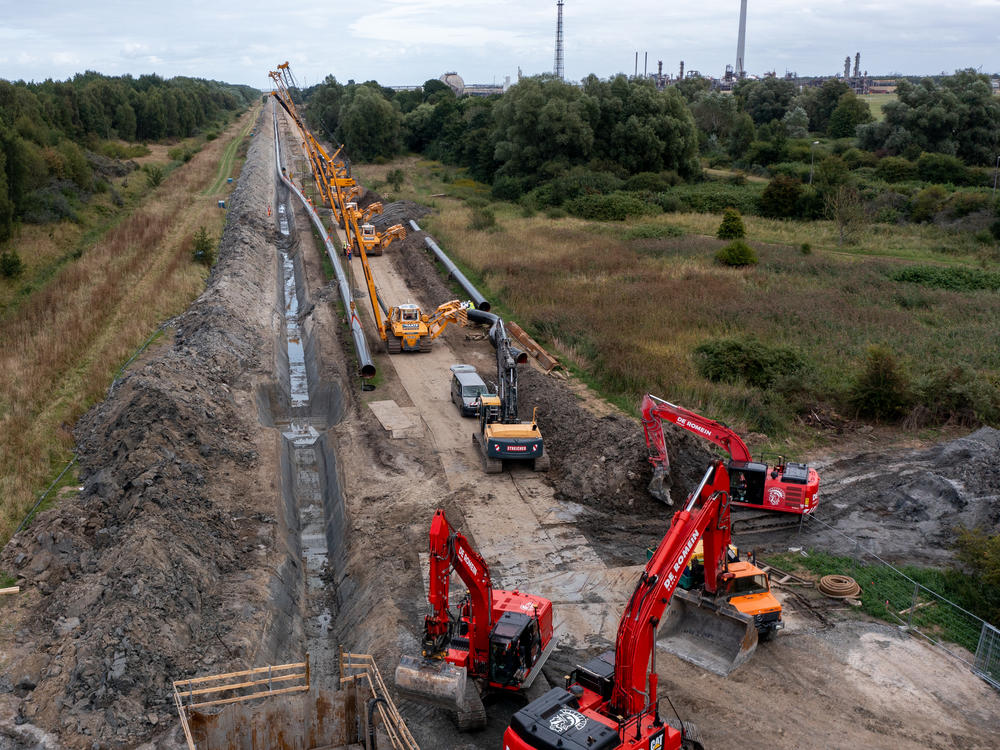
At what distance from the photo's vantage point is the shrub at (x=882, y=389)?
2834 cm

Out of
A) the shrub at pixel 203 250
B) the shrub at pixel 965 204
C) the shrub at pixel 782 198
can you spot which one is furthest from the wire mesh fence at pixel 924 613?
the shrub at pixel 782 198

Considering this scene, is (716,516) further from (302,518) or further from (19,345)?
(19,345)

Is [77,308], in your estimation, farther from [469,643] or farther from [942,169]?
[942,169]

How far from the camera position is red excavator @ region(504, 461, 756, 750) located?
1123 cm

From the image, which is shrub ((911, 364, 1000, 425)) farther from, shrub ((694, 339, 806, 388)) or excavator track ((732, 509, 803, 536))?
excavator track ((732, 509, 803, 536))

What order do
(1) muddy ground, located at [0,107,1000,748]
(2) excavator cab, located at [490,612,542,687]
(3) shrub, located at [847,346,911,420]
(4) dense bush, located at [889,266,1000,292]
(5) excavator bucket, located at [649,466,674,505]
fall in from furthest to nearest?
(4) dense bush, located at [889,266,1000,292], (3) shrub, located at [847,346,911,420], (5) excavator bucket, located at [649,466,674,505], (1) muddy ground, located at [0,107,1000,748], (2) excavator cab, located at [490,612,542,687]

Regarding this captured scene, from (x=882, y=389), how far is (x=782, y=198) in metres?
42.1

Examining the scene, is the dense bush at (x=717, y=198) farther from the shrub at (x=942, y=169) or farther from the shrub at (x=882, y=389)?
the shrub at (x=882, y=389)

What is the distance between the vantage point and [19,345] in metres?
33.8

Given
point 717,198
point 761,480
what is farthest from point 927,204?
point 761,480

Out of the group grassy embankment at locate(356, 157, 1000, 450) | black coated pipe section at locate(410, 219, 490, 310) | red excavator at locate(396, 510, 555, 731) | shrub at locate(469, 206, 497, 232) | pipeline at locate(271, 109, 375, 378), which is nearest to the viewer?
red excavator at locate(396, 510, 555, 731)

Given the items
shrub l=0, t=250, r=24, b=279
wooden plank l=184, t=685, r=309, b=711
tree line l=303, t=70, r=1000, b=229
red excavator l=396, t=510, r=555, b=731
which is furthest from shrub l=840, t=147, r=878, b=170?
wooden plank l=184, t=685, r=309, b=711

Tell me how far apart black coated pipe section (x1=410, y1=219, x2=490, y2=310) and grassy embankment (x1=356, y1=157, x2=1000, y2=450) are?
1.12 meters

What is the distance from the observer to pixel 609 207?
224 feet
